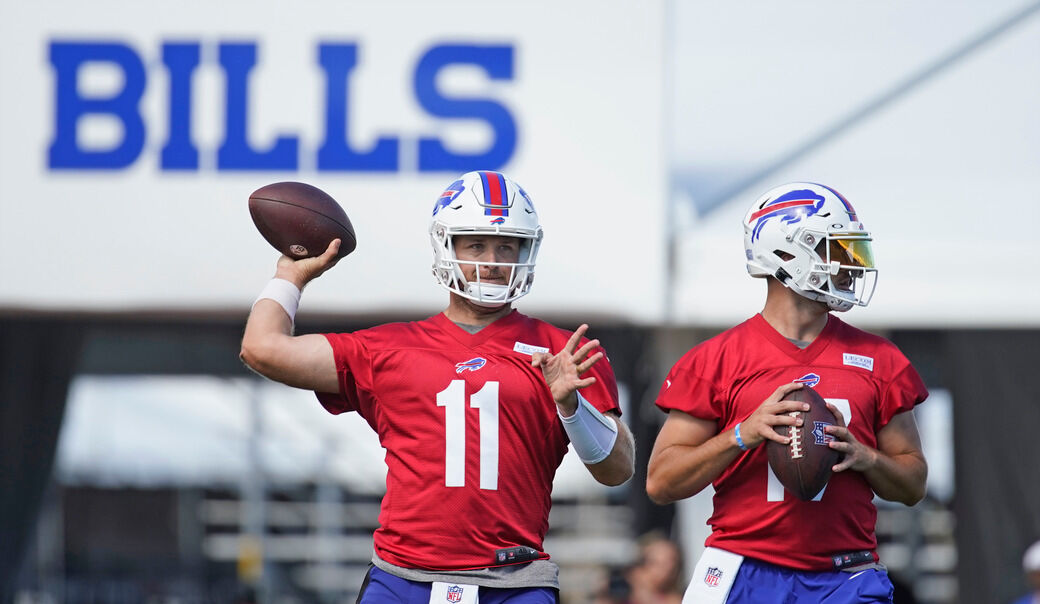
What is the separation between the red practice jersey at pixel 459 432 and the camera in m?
3.83

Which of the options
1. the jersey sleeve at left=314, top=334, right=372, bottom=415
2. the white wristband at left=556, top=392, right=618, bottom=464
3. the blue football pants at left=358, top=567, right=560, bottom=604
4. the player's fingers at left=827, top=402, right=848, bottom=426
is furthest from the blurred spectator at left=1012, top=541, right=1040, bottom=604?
the jersey sleeve at left=314, top=334, right=372, bottom=415

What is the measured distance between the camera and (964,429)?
8883 mm

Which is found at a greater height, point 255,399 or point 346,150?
point 346,150

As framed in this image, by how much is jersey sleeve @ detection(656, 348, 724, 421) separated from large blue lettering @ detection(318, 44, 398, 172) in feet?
14.4

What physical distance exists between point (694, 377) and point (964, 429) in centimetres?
537

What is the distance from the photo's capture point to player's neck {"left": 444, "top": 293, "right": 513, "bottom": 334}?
4113mm

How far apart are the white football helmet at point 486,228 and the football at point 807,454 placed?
0.84 m

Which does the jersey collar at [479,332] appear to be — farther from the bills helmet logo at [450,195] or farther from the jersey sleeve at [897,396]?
the jersey sleeve at [897,396]

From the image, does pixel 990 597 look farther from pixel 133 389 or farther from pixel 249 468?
pixel 133 389

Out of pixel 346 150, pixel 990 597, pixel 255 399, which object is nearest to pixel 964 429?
pixel 990 597

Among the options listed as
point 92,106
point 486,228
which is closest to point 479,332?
point 486,228

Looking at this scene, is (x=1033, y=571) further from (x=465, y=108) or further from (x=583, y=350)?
(x=583, y=350)

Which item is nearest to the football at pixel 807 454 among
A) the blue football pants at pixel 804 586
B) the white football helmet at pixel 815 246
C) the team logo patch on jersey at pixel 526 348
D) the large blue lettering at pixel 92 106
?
the blue football pants at pixel 804 586

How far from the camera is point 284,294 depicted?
4121mm
